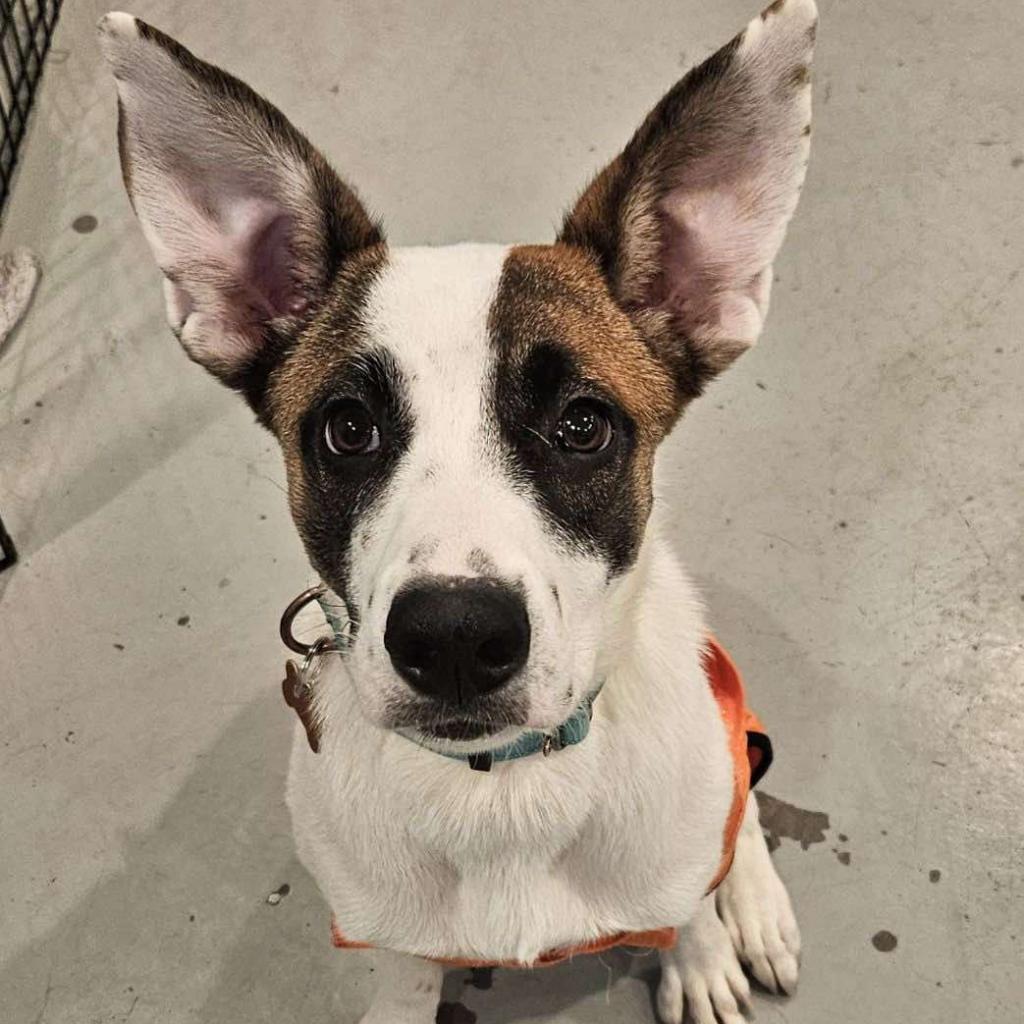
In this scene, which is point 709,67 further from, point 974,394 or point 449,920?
point 974,394

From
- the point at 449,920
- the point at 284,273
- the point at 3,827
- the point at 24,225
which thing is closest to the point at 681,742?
the point at 449,920

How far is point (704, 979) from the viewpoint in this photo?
2.23 metres

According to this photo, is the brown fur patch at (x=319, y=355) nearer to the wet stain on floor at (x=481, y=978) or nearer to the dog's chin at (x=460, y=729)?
the dog's chin at (x=460, y=729)

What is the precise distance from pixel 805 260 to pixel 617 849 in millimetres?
1985

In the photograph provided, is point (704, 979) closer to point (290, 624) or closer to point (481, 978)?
point (481, 978)

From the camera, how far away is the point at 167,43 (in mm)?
1367

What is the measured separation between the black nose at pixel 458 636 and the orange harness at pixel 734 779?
27.4 inches

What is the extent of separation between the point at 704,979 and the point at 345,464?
1328 millimetres

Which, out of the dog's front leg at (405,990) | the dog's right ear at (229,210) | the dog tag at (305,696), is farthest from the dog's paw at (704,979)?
the dog's right ear at (229,210)

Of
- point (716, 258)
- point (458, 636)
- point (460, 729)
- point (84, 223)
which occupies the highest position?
point (716, 258)

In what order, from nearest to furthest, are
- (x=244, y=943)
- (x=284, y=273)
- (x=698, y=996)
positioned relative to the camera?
(x=284, y=273) < (x=698, y=996) < (x=244, y=943)

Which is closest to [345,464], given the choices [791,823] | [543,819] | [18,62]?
[543,819]

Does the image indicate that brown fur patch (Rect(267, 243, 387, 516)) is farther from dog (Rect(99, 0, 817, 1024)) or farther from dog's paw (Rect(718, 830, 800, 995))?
dog's paw (Rect(718, 830, 800, 995))

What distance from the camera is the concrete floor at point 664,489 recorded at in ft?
7.75
